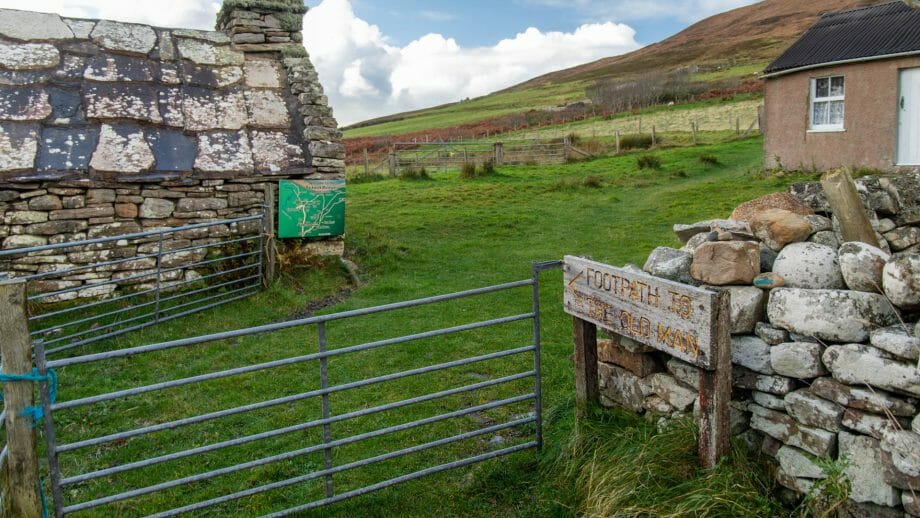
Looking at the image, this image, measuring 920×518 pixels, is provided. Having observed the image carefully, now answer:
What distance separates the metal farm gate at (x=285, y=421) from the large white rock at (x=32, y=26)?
5.75 meters

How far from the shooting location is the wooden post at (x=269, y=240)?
10375 mm

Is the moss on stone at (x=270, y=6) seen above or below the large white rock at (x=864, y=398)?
above

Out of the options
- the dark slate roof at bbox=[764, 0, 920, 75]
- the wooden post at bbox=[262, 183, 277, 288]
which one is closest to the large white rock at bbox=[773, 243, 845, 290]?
the wooden post at bbox=[262, 183, 277, 288]

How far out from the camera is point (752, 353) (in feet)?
13.2

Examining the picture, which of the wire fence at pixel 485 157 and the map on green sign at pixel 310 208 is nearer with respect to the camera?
the map on green sign at pixel 310 208

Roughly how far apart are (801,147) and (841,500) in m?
17.8

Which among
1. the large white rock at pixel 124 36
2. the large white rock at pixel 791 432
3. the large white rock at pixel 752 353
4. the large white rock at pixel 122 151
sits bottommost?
the large white rock at pixel 791 432

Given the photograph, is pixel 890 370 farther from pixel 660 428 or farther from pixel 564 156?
pixel 564 156

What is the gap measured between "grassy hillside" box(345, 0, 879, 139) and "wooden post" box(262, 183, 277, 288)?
50458 mm

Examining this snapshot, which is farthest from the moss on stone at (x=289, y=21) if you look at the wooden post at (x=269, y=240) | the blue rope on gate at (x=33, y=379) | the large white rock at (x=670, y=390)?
the large white rock at (x=670, y=390)

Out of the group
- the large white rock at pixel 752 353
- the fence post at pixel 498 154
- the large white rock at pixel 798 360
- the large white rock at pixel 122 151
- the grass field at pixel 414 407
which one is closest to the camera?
the large white rock at pixel 798 360

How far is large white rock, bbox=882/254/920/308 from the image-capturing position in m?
3.50

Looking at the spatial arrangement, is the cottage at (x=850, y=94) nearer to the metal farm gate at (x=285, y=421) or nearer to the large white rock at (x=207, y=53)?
the metal farm gate at (x=285, y=421)

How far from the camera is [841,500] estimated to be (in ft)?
11.6
